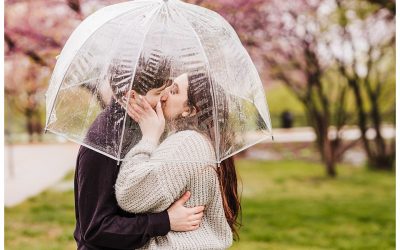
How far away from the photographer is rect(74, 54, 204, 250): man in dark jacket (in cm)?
212

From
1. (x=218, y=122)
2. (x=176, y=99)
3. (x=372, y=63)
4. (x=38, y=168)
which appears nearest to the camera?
(x=176, y=99)

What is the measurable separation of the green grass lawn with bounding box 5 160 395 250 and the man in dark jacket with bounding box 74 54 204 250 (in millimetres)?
4401

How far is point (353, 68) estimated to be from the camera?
11734 millimetres

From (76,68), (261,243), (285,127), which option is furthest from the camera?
(285,127)

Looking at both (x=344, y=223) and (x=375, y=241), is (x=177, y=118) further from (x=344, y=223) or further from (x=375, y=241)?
(x=344, y=223)

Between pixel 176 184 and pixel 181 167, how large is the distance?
0.06 m

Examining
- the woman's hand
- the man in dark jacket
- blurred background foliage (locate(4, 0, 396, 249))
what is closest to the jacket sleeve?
the man in dark jacket

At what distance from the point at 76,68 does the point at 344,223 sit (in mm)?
6074

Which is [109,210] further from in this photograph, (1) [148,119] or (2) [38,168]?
(2) [38,168]

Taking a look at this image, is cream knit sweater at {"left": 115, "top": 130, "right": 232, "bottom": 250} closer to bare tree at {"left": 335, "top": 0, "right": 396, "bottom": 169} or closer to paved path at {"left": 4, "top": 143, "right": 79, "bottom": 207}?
paved path at {"left": 4, "top": 143, "right": 79, "bottom": 207}

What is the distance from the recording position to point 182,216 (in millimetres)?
2193

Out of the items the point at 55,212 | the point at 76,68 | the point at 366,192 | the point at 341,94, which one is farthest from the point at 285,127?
the point at 76,68

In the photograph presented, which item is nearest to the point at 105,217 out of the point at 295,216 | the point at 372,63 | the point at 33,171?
the point at 295,216

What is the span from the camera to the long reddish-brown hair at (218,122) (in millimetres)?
2332
